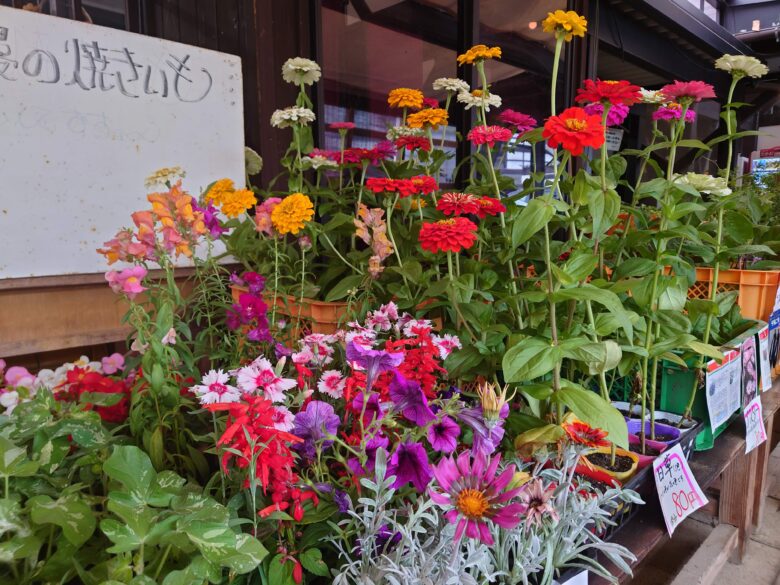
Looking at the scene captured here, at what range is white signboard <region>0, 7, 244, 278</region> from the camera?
1.20m

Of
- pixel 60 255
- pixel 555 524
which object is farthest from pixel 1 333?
pixel 555 524

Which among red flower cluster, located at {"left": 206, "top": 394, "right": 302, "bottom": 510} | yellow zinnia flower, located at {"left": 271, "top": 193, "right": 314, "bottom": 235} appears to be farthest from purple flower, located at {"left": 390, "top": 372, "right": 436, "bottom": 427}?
yellow zinnia flower, located at {"left": 271, "top": 193, "right": 314, "bottom": 235}

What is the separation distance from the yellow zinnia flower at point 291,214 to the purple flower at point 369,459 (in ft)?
1.40

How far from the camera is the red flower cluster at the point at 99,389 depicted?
2.51ft

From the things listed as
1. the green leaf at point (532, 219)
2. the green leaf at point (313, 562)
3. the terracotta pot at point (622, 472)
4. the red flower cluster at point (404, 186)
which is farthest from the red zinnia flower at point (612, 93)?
the green leaf at point (313, 562)

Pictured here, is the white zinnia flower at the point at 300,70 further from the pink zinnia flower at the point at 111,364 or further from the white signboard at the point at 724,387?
the white signboard at the point at 724,387

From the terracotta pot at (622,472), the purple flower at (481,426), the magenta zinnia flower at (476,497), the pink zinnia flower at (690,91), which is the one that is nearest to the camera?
the magenta zinnia flower at (476,497)

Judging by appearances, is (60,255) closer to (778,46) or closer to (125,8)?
(125,8)

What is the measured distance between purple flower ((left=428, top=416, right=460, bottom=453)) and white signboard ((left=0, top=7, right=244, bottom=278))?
1065 mm

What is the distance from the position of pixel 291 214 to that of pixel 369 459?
460mm

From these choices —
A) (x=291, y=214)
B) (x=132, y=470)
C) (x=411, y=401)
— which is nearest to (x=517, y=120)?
(x=291, y=214)

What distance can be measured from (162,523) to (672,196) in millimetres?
1031

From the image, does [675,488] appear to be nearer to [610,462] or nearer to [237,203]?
[610,462]

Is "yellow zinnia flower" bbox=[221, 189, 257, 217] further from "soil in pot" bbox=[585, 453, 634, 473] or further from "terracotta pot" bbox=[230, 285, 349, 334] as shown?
"soil in pot" bbox=[585, 453, 634, 473]
